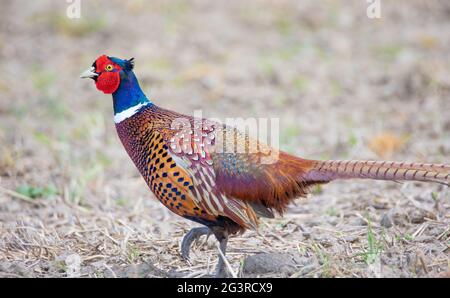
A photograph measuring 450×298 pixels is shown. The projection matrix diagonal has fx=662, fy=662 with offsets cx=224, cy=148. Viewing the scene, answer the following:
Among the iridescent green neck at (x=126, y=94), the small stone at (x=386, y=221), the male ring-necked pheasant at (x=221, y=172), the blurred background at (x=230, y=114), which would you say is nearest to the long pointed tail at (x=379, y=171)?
the male ring-necked pheasant at (x=221, y=172)

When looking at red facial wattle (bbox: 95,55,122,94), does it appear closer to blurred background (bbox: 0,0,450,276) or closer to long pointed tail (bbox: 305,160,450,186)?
blurred background (bbox: 0,0,450,276)

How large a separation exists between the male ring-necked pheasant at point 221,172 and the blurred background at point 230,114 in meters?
0.32

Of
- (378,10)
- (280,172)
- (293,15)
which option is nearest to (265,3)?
(293,15)

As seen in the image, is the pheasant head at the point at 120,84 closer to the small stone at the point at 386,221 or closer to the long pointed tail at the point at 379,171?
the long pointed tail at the point at 379,171

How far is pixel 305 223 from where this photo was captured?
14.3 feet

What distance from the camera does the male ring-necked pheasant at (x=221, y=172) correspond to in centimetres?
330

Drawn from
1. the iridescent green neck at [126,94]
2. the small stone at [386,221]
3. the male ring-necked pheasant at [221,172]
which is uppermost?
the iridescent green neck at [126,94]

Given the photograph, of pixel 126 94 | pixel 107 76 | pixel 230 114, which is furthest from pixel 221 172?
pixel 230 114

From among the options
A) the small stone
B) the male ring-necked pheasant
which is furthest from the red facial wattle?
the small stone

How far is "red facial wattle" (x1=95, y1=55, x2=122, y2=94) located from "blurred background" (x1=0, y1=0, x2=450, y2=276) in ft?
3.05

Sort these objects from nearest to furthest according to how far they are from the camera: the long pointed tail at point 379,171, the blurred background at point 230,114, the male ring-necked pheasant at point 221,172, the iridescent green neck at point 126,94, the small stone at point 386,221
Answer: the long pointed tail at point 379,171
the male ring-necked pheasant at point 221,172
the iridescent green neck at point 126,94
the blurred background at point 230,114
the small stone at point 386,221

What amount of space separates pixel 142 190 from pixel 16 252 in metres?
1.59

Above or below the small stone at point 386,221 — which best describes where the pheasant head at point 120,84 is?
above
